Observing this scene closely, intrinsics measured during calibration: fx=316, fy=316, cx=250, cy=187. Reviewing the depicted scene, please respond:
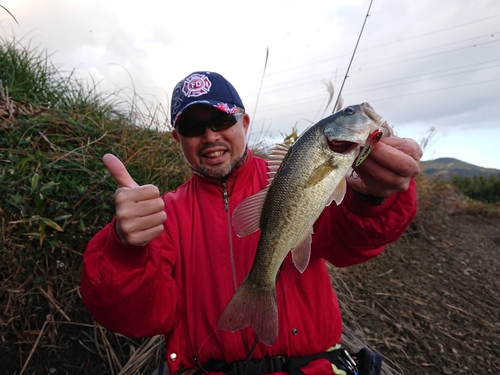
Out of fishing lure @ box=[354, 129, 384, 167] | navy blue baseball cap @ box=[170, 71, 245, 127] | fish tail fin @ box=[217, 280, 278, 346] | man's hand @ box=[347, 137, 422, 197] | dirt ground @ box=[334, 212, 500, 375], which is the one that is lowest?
dirt ground @ box=[334, 212, 500, 375]

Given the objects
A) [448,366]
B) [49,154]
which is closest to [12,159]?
[49,154]

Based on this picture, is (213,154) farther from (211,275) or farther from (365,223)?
(365,223)

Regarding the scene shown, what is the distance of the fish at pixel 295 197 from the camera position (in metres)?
1.44

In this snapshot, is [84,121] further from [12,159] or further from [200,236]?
[200,236]

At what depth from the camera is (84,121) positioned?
12.5ft

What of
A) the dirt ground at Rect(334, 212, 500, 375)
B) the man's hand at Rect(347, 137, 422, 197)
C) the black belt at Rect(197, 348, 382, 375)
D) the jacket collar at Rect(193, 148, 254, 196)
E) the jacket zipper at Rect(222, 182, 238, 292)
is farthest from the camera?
the dirt ground at Rect(334, 212, 500, 375)

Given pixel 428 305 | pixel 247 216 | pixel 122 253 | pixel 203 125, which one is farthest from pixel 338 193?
pixel 428 305

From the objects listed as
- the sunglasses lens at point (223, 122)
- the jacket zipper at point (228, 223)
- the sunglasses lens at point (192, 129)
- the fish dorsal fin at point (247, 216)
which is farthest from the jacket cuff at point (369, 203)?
the sunglasses lens at point (192, 129)

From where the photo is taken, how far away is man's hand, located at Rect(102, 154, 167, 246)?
4.63 feet

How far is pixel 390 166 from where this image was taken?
141 centimetres

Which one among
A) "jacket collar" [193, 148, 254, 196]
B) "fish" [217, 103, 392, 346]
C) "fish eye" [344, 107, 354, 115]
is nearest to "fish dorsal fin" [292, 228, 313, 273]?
"fish" [217, 103, 392, 346]

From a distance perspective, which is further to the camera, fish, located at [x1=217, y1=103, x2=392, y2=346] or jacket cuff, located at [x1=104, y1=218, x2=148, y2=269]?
jacket cuff, located at [x1=104, y1=218, x2=148, y2=269]

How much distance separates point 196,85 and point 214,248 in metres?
1.23

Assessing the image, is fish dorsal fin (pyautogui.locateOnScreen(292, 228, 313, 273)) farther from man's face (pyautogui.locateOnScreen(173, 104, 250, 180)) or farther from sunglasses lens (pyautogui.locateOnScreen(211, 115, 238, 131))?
sunglasses lens (pyautogui.locateOnScreen(211, 115, 238, 131))
